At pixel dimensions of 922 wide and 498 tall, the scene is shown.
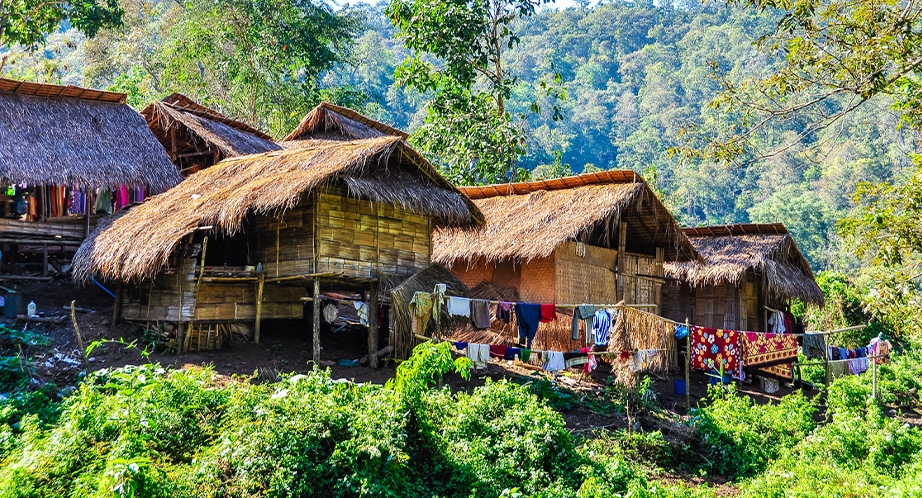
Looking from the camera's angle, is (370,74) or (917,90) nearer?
(917,90)

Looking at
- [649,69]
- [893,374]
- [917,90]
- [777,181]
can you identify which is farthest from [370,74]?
[917,90]

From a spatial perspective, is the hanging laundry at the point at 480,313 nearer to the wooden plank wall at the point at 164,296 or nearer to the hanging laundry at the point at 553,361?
the hanging laundry at the point at 553,361

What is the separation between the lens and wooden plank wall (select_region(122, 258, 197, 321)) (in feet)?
41.4

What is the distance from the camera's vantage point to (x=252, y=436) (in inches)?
320

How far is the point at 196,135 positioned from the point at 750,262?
11.3 metres

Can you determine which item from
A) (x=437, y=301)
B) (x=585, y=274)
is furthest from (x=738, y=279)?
(x=437, y=301)

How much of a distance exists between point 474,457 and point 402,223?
208 inches

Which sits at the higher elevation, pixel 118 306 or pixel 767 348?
pixel 118 306

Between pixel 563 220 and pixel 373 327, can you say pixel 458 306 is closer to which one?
pixel 373 327

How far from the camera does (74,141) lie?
595 inches

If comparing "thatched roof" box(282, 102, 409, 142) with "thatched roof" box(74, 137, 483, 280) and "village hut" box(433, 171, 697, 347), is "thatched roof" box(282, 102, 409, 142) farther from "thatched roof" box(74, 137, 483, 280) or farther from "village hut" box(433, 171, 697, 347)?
"thatched roof" box(74, 137, 483, 280)

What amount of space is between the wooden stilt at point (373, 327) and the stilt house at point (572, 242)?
2.10 metres

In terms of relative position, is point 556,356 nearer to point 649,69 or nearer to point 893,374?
point 893,374

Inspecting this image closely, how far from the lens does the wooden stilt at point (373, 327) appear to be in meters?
12.9
